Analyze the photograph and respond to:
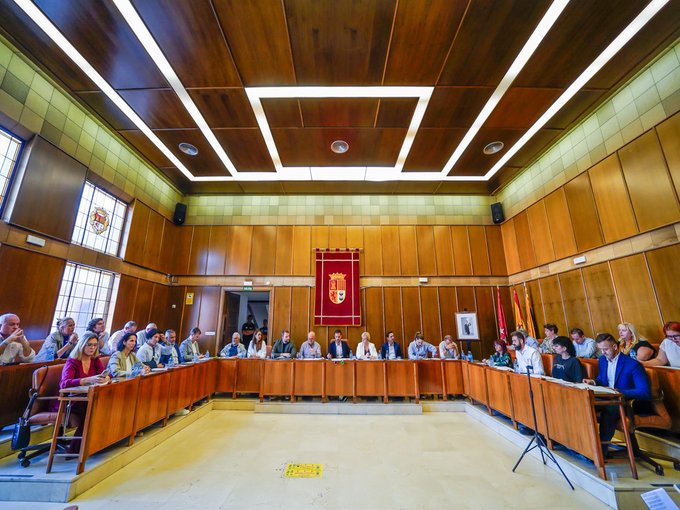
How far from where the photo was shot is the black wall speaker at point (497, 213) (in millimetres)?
8344

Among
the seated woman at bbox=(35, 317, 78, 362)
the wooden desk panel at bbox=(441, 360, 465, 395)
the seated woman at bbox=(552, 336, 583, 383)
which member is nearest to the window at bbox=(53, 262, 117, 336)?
the seated woman at bbox=(35, 317, 78, 362)

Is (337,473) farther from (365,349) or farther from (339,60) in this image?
(339,60)

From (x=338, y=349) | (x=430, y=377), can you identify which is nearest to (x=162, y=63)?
(x=338, y=349)

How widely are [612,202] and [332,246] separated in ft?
20.2

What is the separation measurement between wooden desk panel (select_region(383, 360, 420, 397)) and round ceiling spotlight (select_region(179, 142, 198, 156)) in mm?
6260

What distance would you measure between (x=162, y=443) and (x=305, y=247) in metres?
5.49

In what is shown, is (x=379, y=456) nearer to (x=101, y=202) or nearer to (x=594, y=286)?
(x=594, y=286)

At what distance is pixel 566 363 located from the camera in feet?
11.9

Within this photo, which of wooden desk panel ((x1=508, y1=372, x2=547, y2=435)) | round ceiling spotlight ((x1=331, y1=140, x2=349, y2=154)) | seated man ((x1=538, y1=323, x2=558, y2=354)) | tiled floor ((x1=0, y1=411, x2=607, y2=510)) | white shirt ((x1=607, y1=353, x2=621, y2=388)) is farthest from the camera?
round ceiling spotlight ((x1=331, y1=140, x2=349, y2=154))

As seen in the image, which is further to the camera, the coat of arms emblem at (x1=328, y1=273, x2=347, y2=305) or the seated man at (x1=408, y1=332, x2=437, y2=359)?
the coat of arms emblem at (x1=328, y1=273, x2=347, y2=305)

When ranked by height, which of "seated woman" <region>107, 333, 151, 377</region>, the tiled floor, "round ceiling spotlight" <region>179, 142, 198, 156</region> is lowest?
the tiled floor

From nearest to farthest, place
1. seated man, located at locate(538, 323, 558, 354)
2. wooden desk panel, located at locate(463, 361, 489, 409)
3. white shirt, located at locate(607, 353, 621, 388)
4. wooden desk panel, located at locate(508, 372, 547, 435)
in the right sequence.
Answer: white shirt, located at locate(607, 353, 621, 388) → wooden desk panel, located at locate(508, 372, 547, 435) → wooden desk panel, located at locate(463, 361, 489, 409) → seated man, located at locate(538, 323, 558, 354)

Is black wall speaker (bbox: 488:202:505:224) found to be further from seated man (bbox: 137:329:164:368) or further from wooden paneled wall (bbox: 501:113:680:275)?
seated man (bbox: 137:329:164:368)

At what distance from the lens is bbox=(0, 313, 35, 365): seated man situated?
137 inches
